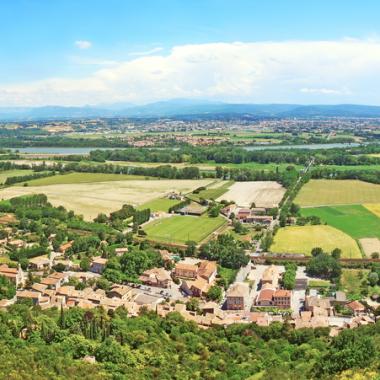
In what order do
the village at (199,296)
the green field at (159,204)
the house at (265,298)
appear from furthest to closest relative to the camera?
the green field at (159,204)
the house at (265,298)
the village at (199,296)

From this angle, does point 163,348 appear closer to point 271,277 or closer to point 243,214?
point 271,277

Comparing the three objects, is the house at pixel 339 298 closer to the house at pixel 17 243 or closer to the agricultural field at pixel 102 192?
the house at pixel 17 243

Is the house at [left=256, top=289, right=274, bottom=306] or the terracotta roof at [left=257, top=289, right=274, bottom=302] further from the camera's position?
the terracotta roof at [left=257, top=289, right=274, bottom=302]

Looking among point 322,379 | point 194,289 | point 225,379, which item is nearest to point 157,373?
point 225,379

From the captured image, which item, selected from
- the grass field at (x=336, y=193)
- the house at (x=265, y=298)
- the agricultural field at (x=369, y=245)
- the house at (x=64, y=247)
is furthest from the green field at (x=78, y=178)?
the house at (x=265, y=298)

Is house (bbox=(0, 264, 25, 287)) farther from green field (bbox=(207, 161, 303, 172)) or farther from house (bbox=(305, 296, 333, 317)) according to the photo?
green field (bbox=(207, 161, 303, 172))

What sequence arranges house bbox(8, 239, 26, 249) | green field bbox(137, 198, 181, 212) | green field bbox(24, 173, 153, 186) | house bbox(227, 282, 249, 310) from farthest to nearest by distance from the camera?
green field bbox(24, 173, 153, 186)
green field bbox(137, 198, 181, 212)
house bbox(8, 239, 26, 249)
house bbox(227, 282, 249, 310)

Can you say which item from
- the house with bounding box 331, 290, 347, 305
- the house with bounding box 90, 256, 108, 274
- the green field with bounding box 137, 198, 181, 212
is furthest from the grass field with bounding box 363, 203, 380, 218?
the house with bounding box 90, 256, 108, 274
